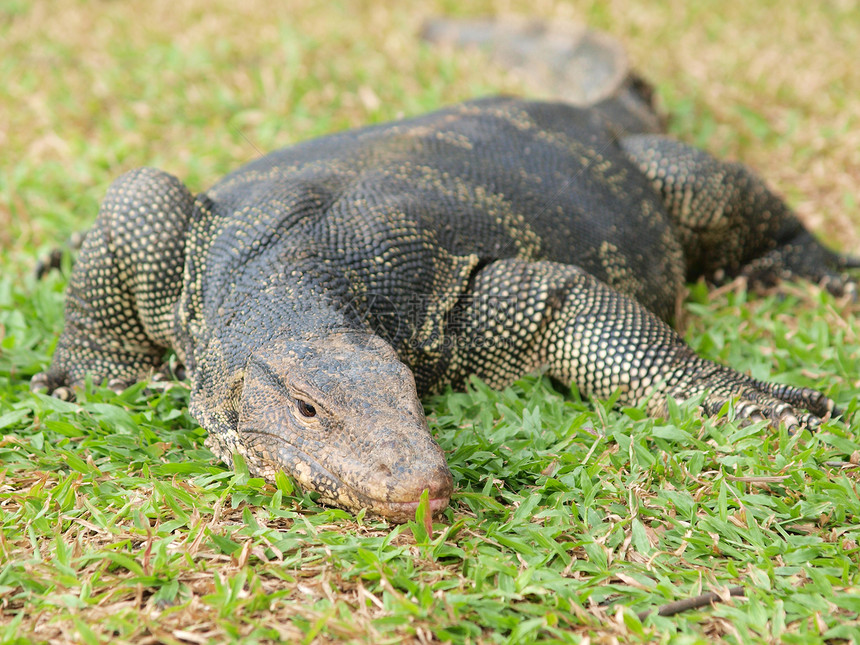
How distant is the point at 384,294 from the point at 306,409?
0.81 metres

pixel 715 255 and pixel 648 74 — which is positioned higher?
pixel 648 74

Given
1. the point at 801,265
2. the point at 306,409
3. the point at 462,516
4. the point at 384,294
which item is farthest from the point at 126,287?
the point at 801,265

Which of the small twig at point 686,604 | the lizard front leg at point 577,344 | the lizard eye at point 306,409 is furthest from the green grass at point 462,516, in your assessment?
the lizard eye at point 306,409

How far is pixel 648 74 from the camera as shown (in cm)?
828

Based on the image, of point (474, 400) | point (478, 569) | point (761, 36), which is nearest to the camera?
point (478, 569)

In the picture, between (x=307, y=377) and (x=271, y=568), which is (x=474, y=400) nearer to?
(x=307, y=377)

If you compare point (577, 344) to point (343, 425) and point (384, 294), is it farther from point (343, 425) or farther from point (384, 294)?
point (343, 425)

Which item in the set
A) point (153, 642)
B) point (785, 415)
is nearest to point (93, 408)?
point (153, 642)

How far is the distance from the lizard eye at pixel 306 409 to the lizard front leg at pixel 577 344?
1.05 metres

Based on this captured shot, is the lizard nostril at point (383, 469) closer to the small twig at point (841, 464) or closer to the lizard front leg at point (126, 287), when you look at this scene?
the lizard front leg at point (126, 287)

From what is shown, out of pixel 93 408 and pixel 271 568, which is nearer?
pixel 271 568

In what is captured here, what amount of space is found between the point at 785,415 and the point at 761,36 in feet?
22.2

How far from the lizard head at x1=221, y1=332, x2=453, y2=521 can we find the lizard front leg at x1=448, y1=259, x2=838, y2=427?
2.56ft

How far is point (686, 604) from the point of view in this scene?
8.84ft
